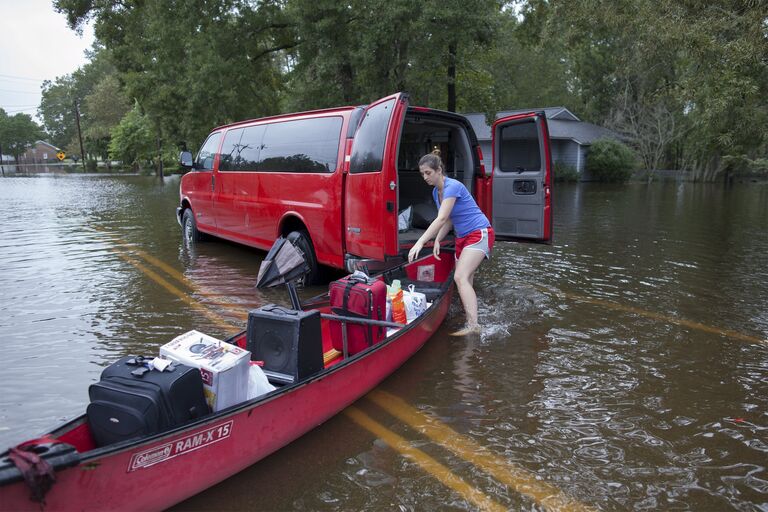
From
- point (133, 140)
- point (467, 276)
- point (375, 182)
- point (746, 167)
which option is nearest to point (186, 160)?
point (375, 182)

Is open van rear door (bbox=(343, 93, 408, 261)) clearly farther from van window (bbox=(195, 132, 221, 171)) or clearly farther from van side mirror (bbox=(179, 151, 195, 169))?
van side mirror (bbox=(179, 151, 195, 169))

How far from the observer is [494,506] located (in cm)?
301

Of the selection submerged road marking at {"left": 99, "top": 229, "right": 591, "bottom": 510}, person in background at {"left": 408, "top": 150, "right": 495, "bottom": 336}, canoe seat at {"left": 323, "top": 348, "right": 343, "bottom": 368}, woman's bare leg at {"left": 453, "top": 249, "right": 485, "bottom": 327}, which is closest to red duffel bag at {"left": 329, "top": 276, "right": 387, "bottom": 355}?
canoe seat at {"left": 323, "top": 348, "right": 343, "bottom": 368}

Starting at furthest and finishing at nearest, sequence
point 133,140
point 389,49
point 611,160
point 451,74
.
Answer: point 133,140, point 611,160, point 451,74, point 389,49

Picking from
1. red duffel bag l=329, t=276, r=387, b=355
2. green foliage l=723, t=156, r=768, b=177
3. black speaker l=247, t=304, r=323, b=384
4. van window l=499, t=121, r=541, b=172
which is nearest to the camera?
black speaker l=247, t=304, r=323, b=384

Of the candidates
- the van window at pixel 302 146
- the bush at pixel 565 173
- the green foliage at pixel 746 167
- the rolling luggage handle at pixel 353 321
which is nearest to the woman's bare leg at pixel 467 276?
the rolling luggage handle at pixel 353 321

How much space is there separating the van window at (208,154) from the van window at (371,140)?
394 cm

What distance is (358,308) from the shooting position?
4.66 meters

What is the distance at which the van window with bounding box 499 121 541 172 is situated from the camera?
7.52 meters

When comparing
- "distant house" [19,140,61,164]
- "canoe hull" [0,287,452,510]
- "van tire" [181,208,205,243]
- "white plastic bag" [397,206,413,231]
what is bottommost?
"canoe hull" [0,287,452,510]

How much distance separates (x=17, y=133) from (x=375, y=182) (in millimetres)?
120758

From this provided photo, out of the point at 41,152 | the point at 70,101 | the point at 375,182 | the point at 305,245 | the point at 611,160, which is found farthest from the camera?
the point at 41,152

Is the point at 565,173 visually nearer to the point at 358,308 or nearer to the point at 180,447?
the point at 358,308

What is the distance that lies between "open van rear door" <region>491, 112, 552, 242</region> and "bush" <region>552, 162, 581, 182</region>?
3061 centimetres
